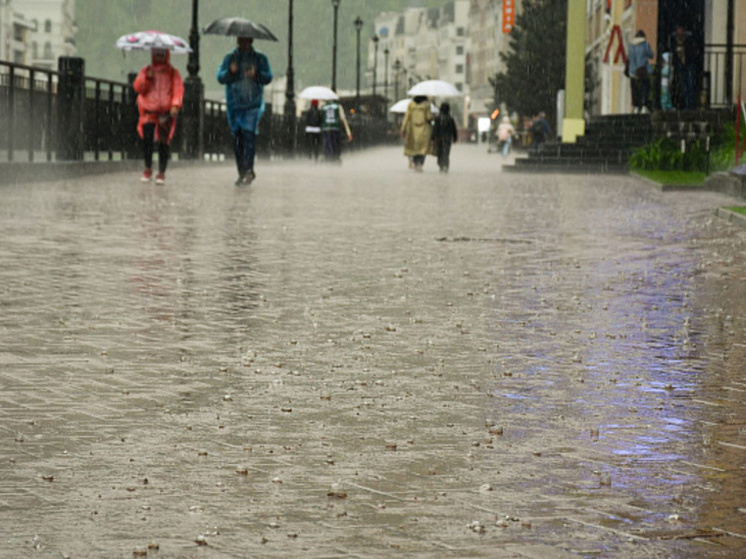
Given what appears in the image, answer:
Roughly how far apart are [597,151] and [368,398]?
1316 inches

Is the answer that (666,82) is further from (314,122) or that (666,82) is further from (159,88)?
(314,122)

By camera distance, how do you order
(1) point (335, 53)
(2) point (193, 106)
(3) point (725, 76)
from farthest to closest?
(1) point (335, 53)
(2) point (193, 106)
(3) point (725, 76)

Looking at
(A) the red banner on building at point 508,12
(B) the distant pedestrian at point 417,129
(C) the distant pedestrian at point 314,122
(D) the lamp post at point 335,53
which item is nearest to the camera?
(B) the distant pedestrian at point 417,129

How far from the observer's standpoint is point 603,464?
16.3ft

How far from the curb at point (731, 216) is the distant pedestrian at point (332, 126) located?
22.8 meters

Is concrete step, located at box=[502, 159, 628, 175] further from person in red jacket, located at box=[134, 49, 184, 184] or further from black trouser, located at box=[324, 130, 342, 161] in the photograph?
person in red jacket, located at box=[134, 49, 184, 184]

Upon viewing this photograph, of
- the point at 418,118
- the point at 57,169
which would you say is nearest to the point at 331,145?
the point at 418,118

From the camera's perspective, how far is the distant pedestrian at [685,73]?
31188 millimetres

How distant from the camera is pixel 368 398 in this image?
614 centimetres

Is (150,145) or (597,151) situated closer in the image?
(150,145)

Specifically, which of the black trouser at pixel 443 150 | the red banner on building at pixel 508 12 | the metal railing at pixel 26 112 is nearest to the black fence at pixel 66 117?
the metal railing at pixel 26 112

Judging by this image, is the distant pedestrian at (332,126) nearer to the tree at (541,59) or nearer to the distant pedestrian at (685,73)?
the distant pedestrian at (685,73)

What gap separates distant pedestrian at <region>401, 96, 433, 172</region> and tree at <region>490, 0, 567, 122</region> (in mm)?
40033

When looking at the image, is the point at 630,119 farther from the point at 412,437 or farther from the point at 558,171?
the point at 412,437
